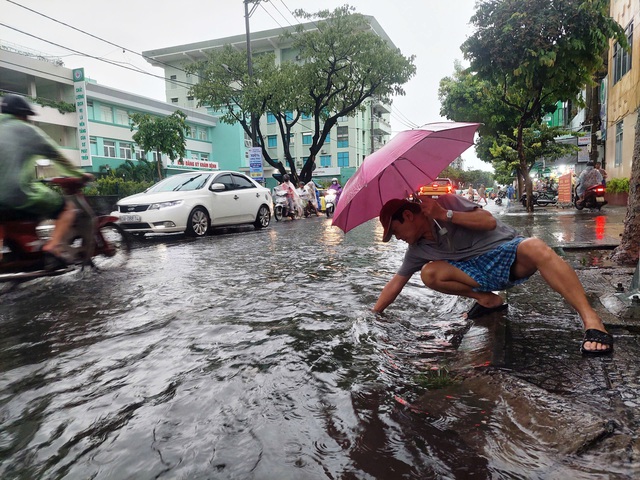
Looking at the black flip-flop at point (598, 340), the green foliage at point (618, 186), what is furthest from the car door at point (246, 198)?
the green foliage at point (618, 186)

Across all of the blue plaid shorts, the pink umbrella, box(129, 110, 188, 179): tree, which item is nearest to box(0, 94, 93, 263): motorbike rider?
the pink umbrella

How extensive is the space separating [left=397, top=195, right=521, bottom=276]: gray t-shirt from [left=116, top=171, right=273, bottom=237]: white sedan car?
27.3 ft

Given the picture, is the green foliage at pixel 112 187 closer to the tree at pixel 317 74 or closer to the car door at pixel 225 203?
the tree at pixel 317 74

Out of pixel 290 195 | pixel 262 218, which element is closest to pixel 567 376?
pixel 262 218

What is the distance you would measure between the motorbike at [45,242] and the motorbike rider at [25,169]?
3.4 inches

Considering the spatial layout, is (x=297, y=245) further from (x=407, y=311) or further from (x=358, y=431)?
(x=358, y=431)

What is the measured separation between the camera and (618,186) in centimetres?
1803

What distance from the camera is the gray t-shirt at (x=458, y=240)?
305cm

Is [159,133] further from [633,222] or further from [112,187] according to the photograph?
[633,222]

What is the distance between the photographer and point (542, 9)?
1448 cm

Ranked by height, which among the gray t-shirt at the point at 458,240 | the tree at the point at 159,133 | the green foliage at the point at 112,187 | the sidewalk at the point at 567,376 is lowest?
the sidewalk at the point at 567,376

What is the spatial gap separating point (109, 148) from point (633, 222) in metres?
37.9

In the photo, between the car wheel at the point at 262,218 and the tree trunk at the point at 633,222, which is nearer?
the tree trunk at the point at 633,222

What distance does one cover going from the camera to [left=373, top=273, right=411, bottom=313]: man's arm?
11.6 feet
